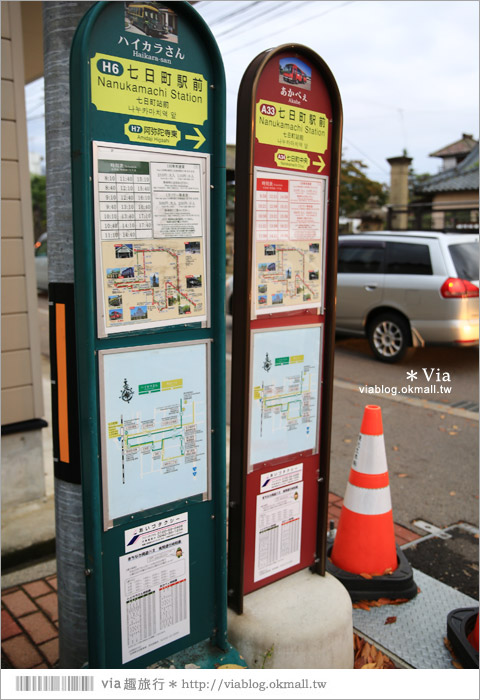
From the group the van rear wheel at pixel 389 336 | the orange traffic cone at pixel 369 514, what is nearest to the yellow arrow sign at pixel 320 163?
the orange traffic cone at pixel 369 514

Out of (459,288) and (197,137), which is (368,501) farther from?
(459,288)

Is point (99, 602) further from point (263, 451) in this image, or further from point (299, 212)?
point (299, 212)

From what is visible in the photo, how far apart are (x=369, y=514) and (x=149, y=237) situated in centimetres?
201

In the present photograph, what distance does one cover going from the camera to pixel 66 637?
91.7 inches

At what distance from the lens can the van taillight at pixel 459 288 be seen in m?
8.13

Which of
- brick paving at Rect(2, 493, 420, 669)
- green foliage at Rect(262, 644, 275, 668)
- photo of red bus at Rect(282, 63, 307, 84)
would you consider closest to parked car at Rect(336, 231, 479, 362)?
photo of red bus at Rect(282, 63, 307, 84)

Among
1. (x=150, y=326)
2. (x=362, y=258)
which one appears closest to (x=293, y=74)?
(x=150, y=326)

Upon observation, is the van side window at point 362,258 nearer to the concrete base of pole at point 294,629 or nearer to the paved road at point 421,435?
the paved road at point 421,435

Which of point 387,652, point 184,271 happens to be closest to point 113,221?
point 184,271

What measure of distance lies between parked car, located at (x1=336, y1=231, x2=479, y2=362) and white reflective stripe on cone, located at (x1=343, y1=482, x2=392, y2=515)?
5.63 m

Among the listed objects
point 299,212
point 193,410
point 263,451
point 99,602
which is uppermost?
point 299,212

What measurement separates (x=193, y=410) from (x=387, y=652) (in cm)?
150

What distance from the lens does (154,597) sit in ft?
7.30

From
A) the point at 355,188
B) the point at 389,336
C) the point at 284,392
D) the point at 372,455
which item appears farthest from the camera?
the point at 355,188
